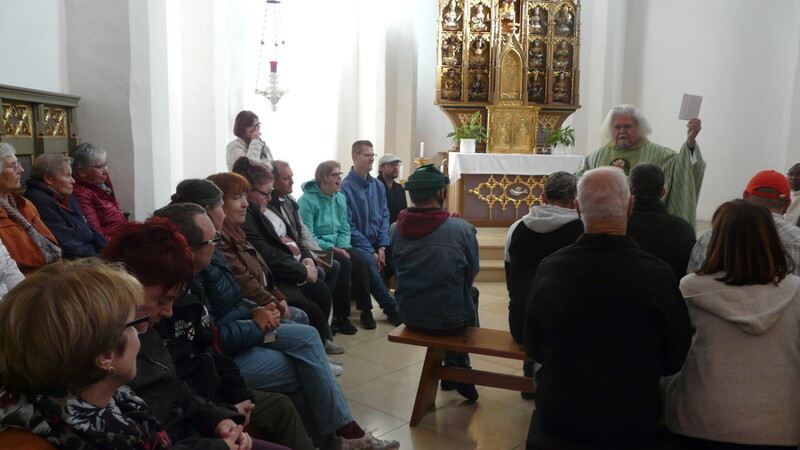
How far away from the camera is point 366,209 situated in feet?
17.6

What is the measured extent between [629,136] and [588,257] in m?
2.47

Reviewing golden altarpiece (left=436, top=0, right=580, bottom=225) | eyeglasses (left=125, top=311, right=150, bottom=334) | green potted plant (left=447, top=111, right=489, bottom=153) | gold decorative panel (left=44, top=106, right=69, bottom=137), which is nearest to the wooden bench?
eyeglasses (left=125, top=311, right=150, bottom=334)

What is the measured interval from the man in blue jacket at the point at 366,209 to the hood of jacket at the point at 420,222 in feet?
6.14

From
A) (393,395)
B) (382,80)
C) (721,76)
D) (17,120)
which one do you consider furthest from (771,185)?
(721,76)

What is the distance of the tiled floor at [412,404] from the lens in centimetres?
313

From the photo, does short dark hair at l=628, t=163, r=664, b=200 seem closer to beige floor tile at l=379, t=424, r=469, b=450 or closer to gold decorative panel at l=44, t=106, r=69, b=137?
beige floor tile at l=379, t=424, r=469, b=450

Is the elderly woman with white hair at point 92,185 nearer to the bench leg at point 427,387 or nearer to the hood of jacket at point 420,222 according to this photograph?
the hood of jacket at point 420,222

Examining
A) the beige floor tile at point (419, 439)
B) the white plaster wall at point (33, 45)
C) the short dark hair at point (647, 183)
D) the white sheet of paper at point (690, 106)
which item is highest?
the white plaster wall at point (33, 45)

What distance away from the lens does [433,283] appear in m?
3.20

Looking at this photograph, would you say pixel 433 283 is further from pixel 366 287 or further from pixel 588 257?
pixel 366 287

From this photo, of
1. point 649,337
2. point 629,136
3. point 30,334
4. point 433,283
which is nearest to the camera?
point 30,334

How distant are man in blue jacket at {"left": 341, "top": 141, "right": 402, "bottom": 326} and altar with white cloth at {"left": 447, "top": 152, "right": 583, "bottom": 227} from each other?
247cm

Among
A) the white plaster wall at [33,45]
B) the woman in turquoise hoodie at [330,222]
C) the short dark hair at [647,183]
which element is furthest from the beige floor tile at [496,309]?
the white plaster wall at [33,45]

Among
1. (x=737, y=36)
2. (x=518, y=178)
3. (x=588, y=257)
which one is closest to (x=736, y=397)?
(x=588, y=257)
